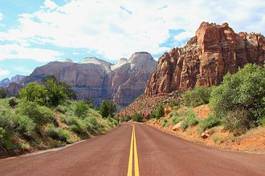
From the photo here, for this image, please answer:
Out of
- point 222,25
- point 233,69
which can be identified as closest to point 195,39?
point 222,25

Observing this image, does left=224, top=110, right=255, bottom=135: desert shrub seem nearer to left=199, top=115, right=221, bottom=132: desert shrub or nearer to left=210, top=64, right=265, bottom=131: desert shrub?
left=210, top=64, right=265, bottom=131: desert shrub

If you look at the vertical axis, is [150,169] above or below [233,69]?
below

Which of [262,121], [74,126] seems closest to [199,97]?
[74,126]

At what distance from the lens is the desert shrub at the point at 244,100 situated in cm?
2719

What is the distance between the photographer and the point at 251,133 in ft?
80.7

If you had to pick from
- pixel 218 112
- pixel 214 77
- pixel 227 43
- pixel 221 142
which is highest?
pixel 227 43

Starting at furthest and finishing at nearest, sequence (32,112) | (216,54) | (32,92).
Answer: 1. (216,54)
2. (32,92)
3. (32,112)

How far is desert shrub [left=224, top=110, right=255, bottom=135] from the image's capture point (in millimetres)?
26938

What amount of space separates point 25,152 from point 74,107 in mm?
32546

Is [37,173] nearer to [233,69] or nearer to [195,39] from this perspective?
[233,69]

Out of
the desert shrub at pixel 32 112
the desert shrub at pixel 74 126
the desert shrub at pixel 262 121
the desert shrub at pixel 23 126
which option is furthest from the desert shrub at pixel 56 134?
the desert shrub at pixel 262 121

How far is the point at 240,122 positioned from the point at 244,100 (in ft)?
5.66

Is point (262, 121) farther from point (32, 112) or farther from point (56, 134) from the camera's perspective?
point (32, 112)

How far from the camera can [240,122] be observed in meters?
27.1
